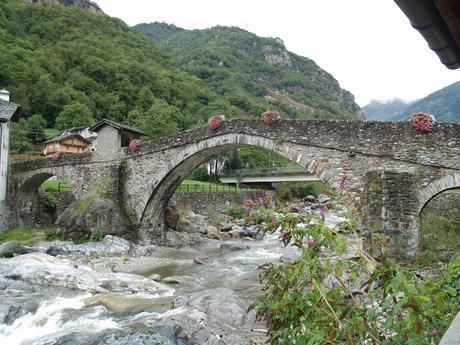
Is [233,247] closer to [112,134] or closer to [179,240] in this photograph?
[179,240]

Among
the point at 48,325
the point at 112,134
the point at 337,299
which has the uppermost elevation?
the point at 112,134

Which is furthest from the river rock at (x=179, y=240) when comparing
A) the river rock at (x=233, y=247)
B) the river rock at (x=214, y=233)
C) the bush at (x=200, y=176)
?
the bush at (x=200, y=176)

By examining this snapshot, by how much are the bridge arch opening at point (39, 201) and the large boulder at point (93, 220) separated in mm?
6251

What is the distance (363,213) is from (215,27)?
496ft

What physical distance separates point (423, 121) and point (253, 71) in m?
125

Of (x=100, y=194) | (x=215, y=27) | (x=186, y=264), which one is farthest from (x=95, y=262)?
(x=215, y=27)

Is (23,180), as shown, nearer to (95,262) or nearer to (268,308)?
(95,262)

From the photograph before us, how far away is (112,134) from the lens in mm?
19031

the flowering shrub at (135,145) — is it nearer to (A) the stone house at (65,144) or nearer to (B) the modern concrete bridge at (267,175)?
(B) the modern concrete bridge at (267,175)

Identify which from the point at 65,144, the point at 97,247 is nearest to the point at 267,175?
the point at 65,144

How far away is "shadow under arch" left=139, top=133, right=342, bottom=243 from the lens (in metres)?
12.2

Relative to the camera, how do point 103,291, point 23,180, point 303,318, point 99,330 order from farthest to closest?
point 23,180 → point 103,291 → point 99,330 → point 303,318

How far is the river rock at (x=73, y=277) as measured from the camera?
10398 millimetres

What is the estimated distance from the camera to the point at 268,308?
9.27 feet
